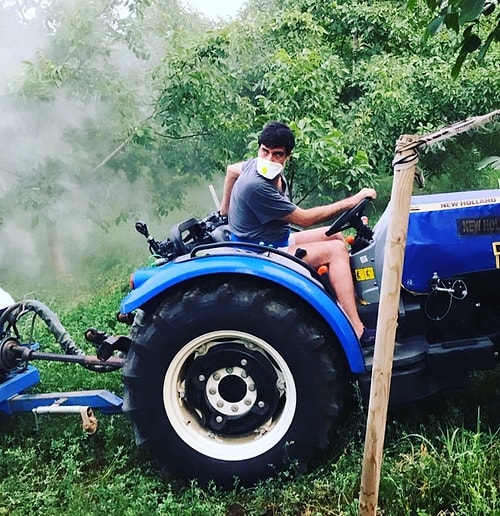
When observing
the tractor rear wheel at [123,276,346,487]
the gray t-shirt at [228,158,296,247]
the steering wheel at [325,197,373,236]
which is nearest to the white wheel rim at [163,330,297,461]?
the tractor rear wheel at [123,276,346,487]

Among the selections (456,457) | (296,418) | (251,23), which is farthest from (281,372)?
(251,23)

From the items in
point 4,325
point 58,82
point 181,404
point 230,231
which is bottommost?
point 181,404

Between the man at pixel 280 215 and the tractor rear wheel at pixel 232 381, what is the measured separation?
0.96 ft

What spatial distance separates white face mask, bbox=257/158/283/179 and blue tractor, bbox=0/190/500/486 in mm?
402

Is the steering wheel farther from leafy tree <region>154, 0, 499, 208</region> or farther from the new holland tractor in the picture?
leafy tree <region>154, 0, 499, 208</region>

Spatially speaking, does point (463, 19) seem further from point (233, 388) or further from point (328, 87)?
point (328, 87)

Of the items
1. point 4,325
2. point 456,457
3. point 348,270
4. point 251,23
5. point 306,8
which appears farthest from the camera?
point 306,8

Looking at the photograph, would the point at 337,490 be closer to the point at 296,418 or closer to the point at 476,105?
the point at 296,418

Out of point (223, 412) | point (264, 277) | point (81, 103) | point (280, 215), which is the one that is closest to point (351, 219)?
point (280, 215)

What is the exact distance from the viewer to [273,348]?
3141 mm

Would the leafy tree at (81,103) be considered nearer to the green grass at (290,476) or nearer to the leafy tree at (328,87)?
the leafy tree at (328,87)

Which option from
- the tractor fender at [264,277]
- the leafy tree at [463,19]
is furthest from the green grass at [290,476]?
the leafy tree at [463,19]

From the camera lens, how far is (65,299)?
329 inches

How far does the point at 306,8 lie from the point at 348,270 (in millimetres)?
6442
